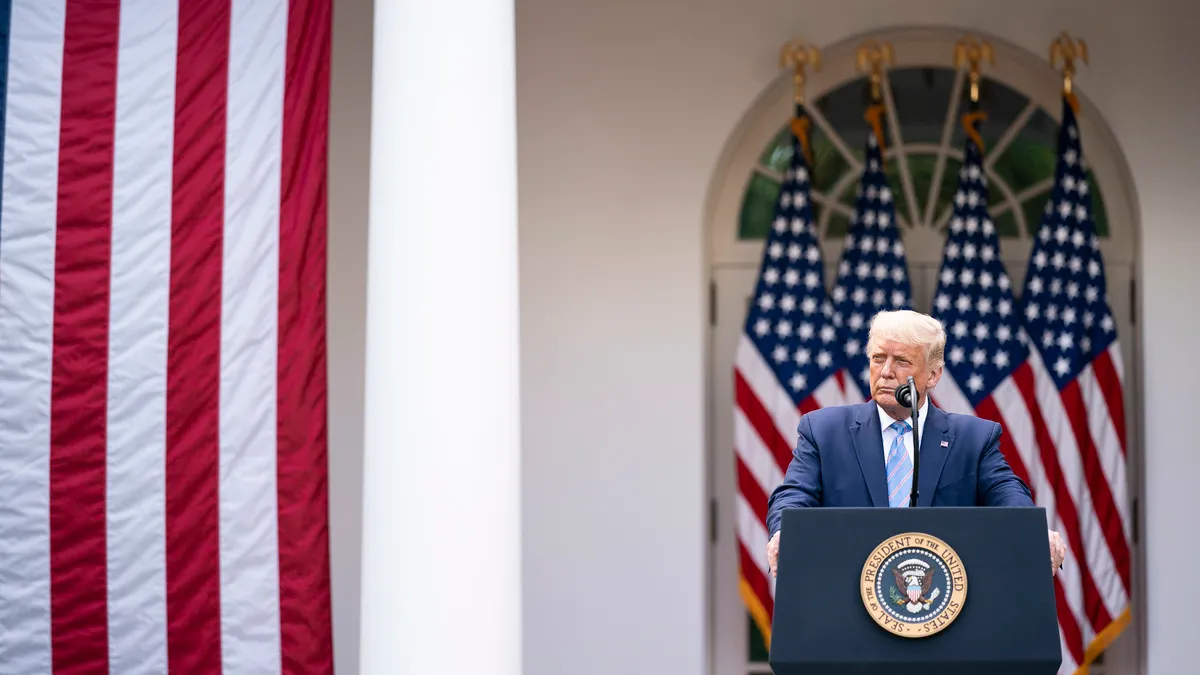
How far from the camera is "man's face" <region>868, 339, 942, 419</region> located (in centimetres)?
415

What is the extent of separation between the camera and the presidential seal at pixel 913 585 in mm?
3621

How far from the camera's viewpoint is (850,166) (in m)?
8.59

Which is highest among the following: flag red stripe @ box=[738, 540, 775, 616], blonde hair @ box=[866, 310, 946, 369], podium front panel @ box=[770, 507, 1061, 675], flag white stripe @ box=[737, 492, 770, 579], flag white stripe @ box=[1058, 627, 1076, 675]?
blonde hair @ box=[866, 310, 946, 369]

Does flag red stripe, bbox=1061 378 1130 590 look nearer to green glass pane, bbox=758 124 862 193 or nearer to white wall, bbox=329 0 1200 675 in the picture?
white wall, bbox=329 0 1200 675

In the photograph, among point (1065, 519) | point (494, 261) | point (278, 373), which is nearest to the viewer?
point (494, 261)

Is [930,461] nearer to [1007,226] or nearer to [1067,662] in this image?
[1067,662]

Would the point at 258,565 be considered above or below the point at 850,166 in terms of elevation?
below

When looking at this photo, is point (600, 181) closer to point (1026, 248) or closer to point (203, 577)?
point (1026, 248)

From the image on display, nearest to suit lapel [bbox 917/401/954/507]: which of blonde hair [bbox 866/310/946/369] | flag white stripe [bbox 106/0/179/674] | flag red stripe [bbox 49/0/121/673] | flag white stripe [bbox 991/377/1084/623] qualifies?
blonde hair [bbox 866/310/946/369]

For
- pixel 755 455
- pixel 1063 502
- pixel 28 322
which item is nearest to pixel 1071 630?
pixel 1063 502

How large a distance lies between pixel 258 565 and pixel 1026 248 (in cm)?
494

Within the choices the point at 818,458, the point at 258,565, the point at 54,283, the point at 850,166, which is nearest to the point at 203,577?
the point at 258,565

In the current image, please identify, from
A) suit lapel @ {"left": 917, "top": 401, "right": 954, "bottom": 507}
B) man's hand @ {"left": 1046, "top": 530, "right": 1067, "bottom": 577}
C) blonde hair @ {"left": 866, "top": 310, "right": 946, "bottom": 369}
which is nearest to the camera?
man's hand @ {"left": 1046, "top": 530, "right": 1067, "bottom": 577}

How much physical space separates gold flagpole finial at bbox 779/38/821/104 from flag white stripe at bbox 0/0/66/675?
13.4 ft
